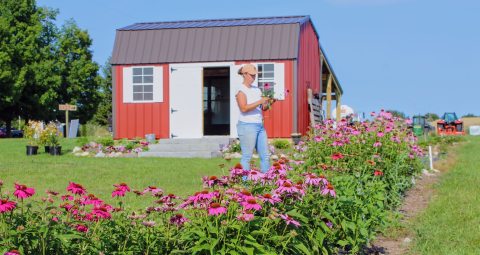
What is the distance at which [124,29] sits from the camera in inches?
722

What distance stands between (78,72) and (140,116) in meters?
26.8

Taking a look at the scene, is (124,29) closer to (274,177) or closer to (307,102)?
(307,102)

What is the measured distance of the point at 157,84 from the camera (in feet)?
58.3

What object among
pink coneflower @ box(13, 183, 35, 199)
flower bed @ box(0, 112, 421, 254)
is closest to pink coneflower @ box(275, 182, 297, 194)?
flower bed @ box(0, 112, 421, 254)

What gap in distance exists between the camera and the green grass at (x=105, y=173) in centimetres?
862

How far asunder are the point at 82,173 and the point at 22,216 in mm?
7801

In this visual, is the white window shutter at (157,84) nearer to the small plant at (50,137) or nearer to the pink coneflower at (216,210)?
the small plant at (50,137)

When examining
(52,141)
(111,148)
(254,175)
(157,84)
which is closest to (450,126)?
(157,84)

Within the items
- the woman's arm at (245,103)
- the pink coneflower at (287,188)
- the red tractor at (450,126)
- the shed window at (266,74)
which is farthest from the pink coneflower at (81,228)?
the red tractor at (450,126)

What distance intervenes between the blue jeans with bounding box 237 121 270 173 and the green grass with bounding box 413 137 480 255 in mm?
1854

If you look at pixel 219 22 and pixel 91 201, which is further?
pixel 219 22

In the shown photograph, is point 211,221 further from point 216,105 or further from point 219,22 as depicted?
point 216,105

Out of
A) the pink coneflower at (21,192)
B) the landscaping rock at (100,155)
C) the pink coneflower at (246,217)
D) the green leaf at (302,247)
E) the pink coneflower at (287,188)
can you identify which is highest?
the pink coneflower at (21,192)

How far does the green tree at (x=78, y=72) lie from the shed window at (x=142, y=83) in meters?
25.0
